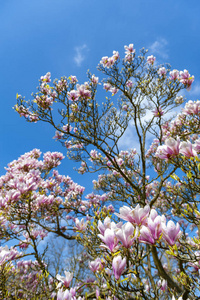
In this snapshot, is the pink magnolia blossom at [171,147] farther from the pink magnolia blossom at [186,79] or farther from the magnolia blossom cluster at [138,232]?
the pink magnolia blossom at [186,79]

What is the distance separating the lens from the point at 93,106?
16.8ft

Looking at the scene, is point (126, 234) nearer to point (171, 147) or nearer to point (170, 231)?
point (170, 231)

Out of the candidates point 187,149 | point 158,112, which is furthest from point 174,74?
point 187,149

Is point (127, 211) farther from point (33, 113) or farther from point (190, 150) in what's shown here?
point (33, 113)

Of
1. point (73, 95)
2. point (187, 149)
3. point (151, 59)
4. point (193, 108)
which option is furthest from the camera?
point (151, 59)

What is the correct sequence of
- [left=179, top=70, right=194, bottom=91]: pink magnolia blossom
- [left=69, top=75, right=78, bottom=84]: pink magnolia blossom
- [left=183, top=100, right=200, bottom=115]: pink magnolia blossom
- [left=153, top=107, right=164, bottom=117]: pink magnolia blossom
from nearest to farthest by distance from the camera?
[left=183, top=100, right=200, bottom=115]: pink magnolia blossom
[left=69, top=75, right=78, bottom=84]: pink magnolia blossom
[left=179, top=70, right=194, bottom=91]: pink magnolia blossom
[left=153, top=107, right=164, bottom=117]: pink magnolia blossom

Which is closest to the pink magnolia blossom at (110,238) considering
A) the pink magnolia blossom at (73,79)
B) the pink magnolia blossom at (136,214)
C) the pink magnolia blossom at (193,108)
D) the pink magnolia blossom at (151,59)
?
the pink magnolia blossom at (136,214)

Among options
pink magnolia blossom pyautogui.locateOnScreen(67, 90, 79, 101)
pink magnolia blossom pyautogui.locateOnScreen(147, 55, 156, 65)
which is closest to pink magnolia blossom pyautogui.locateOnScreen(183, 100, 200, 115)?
pink magnolia blossom pyautogui.locateOnScreen(67, 90, 79, 101)

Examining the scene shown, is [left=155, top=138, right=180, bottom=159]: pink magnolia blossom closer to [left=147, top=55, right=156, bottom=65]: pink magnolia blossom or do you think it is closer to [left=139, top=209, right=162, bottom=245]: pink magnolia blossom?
[left=139, top=209, right=162, bottom=245]: pink magnolia blossom

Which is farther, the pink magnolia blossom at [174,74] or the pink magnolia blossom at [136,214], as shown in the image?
the pink magnolia blossom at [174,74]

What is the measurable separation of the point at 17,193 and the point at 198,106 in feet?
10.6

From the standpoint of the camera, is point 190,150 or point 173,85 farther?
point 173,85

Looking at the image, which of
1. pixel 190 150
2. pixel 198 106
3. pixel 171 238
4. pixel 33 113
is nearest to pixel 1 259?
pixel 171 238

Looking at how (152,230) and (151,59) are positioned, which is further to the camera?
(151,59)
